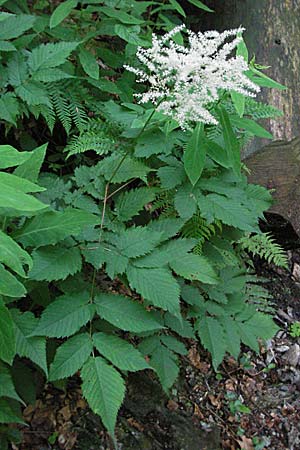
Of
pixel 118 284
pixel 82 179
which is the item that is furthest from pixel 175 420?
pixel 82 179

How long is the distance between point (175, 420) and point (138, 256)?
1209 millimetres

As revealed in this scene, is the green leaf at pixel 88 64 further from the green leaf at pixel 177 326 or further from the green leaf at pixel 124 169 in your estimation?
the green leaf at pixel 177 326

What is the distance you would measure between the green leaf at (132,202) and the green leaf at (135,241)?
0.50ft

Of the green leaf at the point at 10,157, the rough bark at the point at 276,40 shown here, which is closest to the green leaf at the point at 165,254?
the green leaf at the point at 10,157

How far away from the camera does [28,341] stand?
83.4 inches

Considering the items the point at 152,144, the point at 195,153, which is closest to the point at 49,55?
the point at 152,144

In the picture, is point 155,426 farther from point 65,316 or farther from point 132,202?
point 132,202

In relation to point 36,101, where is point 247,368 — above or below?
below

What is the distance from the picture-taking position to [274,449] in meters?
3.17

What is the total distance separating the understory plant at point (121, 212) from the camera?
6.91 ft

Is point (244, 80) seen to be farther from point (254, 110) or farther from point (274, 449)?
point (274, 449)

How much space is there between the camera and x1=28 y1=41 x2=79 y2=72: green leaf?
114 inches

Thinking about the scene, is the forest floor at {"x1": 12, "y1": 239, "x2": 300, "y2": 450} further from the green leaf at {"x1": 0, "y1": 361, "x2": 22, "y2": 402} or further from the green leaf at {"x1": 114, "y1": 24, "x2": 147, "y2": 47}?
the green leaf at {"x1": 114, "y1": 24, "x2": 147, "y2": 47}

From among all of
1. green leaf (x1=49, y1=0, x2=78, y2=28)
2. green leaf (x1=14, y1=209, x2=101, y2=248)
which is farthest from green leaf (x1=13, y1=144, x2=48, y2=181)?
green leaf (x1=49, y1=0, x2=78, y2=28)
